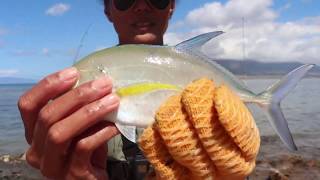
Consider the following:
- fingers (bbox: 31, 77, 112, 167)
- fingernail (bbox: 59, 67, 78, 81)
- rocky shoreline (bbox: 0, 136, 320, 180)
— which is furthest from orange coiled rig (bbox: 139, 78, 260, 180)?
rocky shoreline (bbox: 0, 136, 320, 180)

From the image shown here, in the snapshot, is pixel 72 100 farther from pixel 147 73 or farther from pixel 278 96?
pixel 278 96

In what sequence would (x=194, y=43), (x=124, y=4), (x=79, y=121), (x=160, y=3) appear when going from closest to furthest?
(x=79, y=121), (x=194, y=43), (x=124, y=4), (x=160, y=3)

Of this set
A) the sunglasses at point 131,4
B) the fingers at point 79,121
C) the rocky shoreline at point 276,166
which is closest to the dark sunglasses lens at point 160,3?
the sunglasses at point 131,4

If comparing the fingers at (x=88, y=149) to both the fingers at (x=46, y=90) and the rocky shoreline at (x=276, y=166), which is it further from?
the rocky shoreline at (x=276, y=166)

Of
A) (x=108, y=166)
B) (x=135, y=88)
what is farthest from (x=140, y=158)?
(x=135, y=88)

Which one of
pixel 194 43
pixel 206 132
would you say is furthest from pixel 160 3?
pixel 206 132

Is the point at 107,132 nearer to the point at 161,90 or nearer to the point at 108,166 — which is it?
the point at 161,90
